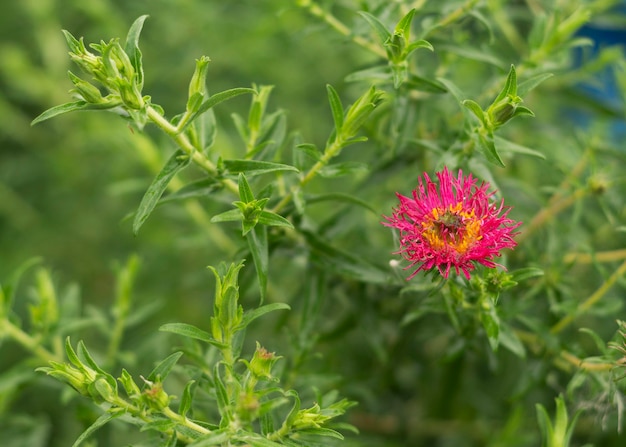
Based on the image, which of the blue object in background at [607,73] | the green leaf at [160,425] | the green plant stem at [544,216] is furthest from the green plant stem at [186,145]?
the blue object in background at [607,73]

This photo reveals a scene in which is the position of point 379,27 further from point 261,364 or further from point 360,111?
point 261,364

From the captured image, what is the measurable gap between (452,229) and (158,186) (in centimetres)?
26

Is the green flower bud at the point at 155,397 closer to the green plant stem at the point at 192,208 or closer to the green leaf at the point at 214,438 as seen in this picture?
the green leaf at the point at 214,438

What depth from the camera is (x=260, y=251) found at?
682 mm

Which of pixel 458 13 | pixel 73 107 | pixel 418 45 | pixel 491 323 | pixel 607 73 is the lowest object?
pixel 491 323

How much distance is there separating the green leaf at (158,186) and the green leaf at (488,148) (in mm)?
266

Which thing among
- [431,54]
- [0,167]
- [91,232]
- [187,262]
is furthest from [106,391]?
[0,167]

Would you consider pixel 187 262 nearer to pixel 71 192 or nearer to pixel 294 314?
pixel 71 192

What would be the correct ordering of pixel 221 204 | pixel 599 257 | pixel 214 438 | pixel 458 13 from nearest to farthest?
pixel 214 438 < pixel 458 13 < pixel 599 257 < pixel 221 204

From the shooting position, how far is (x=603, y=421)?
72 cm

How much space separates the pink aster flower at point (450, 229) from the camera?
2.08 feet

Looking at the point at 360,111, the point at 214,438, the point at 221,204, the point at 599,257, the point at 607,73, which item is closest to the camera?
the point at 214,438

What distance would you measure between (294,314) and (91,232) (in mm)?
705

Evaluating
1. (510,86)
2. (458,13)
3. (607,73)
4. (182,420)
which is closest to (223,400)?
(182,420)
